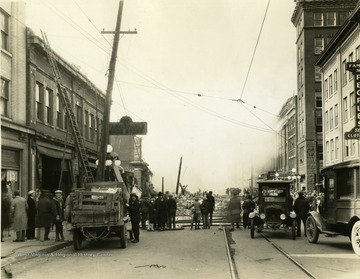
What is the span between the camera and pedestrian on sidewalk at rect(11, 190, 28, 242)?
14.8 metres

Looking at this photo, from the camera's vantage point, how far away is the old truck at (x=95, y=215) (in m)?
13.9

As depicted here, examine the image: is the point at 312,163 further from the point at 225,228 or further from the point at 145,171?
the point at 225,228

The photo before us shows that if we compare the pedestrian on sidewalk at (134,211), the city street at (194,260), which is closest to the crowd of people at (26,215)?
the city street at (194,260)

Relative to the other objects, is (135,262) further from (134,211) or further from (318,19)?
(318,19)

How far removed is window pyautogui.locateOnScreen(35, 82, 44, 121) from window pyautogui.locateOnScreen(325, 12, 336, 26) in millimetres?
37296

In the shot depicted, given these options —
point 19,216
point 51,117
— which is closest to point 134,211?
point 19,216

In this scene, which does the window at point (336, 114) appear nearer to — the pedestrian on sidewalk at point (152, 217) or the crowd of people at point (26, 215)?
the pedestrian on sidewalk at point (152, 217)

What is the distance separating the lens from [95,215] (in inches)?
551

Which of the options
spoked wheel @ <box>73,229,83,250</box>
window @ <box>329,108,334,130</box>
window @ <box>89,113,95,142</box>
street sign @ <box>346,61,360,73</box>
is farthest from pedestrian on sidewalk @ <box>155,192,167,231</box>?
window @ <box>329,108,334,130</box>

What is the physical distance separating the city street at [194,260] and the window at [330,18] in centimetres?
3998

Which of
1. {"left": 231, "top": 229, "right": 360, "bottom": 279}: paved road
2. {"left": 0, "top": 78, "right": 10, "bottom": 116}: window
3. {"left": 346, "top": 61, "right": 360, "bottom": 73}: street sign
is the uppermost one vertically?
{"left": 346, "top": 61, "right": 360, "bottom": 73}: street sign

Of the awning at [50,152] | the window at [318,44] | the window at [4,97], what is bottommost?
the awning at [50,152]

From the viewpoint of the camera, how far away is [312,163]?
51.6 m

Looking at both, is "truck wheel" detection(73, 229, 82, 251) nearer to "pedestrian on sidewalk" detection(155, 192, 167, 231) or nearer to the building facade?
the building facade
